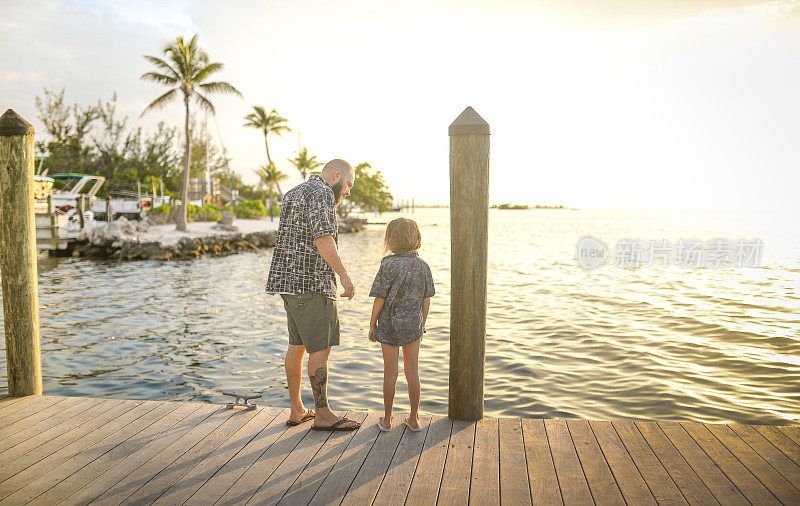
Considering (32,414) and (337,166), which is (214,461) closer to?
(32,414)

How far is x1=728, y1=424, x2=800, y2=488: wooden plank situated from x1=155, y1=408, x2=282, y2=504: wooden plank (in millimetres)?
3201

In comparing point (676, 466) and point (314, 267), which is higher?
point (314, 267)

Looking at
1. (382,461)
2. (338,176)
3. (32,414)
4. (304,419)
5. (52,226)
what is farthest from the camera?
(52,226)

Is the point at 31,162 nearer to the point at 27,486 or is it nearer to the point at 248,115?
the point at 27,486

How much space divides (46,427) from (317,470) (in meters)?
2.12

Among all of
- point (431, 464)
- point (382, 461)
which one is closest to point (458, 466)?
point (431, 464)

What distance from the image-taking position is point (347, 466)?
10.9 feet

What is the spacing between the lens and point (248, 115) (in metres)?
58.4

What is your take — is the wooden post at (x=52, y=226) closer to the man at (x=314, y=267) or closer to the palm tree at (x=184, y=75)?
the palm tree at (x=184, y=75)

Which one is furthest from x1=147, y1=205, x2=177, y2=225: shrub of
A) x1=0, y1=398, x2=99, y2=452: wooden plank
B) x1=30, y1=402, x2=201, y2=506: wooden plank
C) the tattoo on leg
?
A: the tattoo on leg

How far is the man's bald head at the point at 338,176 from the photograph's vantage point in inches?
153

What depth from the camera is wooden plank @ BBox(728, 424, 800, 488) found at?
323 cm

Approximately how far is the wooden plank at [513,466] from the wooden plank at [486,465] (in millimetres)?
30

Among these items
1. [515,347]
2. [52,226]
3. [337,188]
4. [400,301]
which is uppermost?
[337,188]
